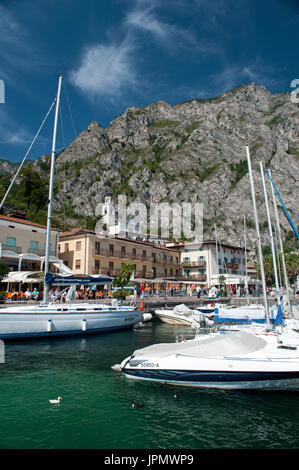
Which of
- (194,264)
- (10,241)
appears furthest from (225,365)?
(194,264)

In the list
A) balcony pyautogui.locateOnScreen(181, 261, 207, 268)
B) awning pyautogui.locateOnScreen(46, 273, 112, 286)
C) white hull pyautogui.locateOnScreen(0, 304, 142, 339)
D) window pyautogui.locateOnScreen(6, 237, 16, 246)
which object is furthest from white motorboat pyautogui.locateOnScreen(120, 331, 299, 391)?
balcony pyautogui.locateOnScreen(181, 261, 207, 268)

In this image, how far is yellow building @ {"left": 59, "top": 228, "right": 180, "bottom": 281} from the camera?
1674 inches

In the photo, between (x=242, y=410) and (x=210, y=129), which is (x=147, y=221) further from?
(x=242, y=410)

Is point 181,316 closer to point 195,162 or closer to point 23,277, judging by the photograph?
point 23,277

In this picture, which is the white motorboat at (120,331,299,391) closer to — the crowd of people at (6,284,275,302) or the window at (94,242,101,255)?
the crowd of people at (6,284,275,302)

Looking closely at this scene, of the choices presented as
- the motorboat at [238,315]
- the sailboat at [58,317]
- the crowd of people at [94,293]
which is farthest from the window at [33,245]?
the motorboat at [238,315]

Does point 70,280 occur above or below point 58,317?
above

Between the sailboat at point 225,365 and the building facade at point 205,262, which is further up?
the building facade at point 205,262

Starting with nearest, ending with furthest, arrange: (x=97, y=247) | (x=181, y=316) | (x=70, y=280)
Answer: (x=70, y=280) → (x=181, y=316) → (x=97, y=247)

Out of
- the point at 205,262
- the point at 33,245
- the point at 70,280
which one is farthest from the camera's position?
the point at 205,262

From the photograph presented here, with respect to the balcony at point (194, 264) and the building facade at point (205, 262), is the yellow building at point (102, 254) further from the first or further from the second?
the building facade at point (205, 262)

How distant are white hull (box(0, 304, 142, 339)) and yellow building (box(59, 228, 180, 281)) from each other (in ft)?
62.2

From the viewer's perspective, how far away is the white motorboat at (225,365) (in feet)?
32.3

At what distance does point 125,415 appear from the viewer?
27.3ft
